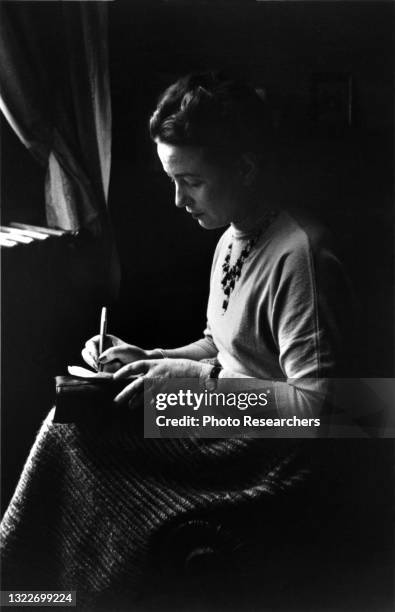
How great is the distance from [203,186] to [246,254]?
15 cm

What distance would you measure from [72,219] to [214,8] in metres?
0.50

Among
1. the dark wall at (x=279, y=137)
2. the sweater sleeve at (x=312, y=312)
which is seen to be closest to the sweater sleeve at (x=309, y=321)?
the sweater sleeve at (x=312, y=312)

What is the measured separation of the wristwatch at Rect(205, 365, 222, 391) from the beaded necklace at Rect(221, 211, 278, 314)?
0.11 metres

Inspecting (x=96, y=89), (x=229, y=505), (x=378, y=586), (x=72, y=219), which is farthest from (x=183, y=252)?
(x=378, y=586)

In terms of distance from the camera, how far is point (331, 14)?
122 centimetres

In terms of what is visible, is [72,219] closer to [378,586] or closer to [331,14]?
[331,14]

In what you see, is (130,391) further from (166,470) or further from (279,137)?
(279,137)

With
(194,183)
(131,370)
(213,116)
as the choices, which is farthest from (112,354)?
(213,116)

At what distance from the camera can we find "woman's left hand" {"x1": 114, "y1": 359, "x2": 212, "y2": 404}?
1.12m

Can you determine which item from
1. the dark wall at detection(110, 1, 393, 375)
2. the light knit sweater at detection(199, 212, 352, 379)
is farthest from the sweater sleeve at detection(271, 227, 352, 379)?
the dark wall at detection(110, 1, 393, 375)

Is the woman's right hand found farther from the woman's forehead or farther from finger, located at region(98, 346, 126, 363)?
the woman's forehead

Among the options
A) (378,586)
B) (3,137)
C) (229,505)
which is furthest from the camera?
(3,137)

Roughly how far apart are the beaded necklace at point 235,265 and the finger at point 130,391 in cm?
22

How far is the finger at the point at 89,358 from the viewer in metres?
1.25
